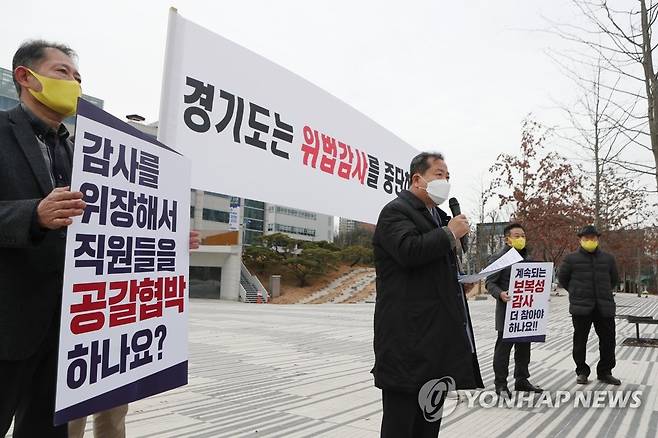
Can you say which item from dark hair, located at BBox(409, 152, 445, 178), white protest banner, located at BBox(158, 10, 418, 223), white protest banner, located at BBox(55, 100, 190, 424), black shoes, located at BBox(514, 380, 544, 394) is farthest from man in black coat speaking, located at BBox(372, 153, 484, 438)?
black shoes, located at BBox(514, 380, 544, 394)

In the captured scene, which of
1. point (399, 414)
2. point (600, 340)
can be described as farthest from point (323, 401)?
point (600, 340)

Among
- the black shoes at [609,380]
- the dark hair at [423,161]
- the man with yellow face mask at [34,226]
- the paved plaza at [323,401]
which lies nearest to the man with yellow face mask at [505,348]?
the paved plaza at [323,401]

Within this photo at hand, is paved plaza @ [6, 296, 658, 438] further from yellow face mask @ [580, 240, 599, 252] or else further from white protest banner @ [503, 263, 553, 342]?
yellow face mask @ [580, 240, 599, 252]

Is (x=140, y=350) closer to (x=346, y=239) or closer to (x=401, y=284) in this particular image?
(x=401, y=284)

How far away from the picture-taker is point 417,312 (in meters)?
2.20

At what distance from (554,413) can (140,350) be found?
394 centimetres

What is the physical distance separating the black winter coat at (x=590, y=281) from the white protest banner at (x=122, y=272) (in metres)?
5.09

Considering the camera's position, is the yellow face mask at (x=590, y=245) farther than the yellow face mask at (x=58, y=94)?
Yes

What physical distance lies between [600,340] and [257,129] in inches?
199

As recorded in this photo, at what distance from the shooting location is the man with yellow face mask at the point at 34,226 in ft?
5.08

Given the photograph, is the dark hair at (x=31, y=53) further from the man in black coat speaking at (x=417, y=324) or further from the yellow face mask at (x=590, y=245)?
the yellow face mask at (x=590, y=245)

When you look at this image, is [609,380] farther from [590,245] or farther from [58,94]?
[58,94]

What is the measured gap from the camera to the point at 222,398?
464 centimetres

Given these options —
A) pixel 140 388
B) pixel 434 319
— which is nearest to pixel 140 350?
pixel 140 388
